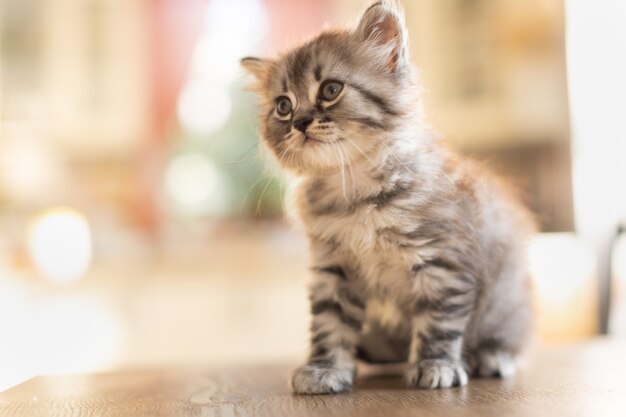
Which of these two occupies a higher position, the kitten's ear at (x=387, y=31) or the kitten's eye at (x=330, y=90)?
the kitten's ear at (x=387, y=31)

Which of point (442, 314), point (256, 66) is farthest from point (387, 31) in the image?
point (442, 314)

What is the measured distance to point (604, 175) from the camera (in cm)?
309

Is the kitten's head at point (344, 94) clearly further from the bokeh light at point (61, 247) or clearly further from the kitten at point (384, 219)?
the bokeh light at point (61, 247)

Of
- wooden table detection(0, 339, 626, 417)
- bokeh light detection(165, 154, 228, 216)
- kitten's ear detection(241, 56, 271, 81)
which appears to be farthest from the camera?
bokeh light detection(165, 154, 228, 216)

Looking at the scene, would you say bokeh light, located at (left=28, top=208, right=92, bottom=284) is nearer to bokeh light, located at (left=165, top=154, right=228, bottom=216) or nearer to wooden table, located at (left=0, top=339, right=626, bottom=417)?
bokeh light, located at (left=165, top=154, right=228, bottom=216)

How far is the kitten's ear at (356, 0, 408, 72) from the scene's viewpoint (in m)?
1.32

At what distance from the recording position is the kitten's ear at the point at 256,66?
1.46 metres

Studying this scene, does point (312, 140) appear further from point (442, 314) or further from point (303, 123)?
point (442, 314)

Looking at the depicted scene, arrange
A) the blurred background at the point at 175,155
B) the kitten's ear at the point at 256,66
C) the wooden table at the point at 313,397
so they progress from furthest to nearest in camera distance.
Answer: the blurred background at the point at 175,155
the kitten's ear at the point at 256,66
the wooden table at the point at 313,397

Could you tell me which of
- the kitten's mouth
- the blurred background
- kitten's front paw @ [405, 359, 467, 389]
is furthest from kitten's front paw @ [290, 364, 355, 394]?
the blurred background

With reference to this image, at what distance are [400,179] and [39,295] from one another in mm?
3411

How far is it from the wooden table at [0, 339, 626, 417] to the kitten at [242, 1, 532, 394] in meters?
0.08

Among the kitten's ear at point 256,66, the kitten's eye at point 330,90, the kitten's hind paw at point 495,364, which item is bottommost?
the kitten's hind paw at point 495,364

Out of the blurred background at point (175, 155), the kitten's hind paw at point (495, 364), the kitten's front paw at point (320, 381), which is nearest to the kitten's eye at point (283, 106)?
the kitten's front paw at point (320, 381)
